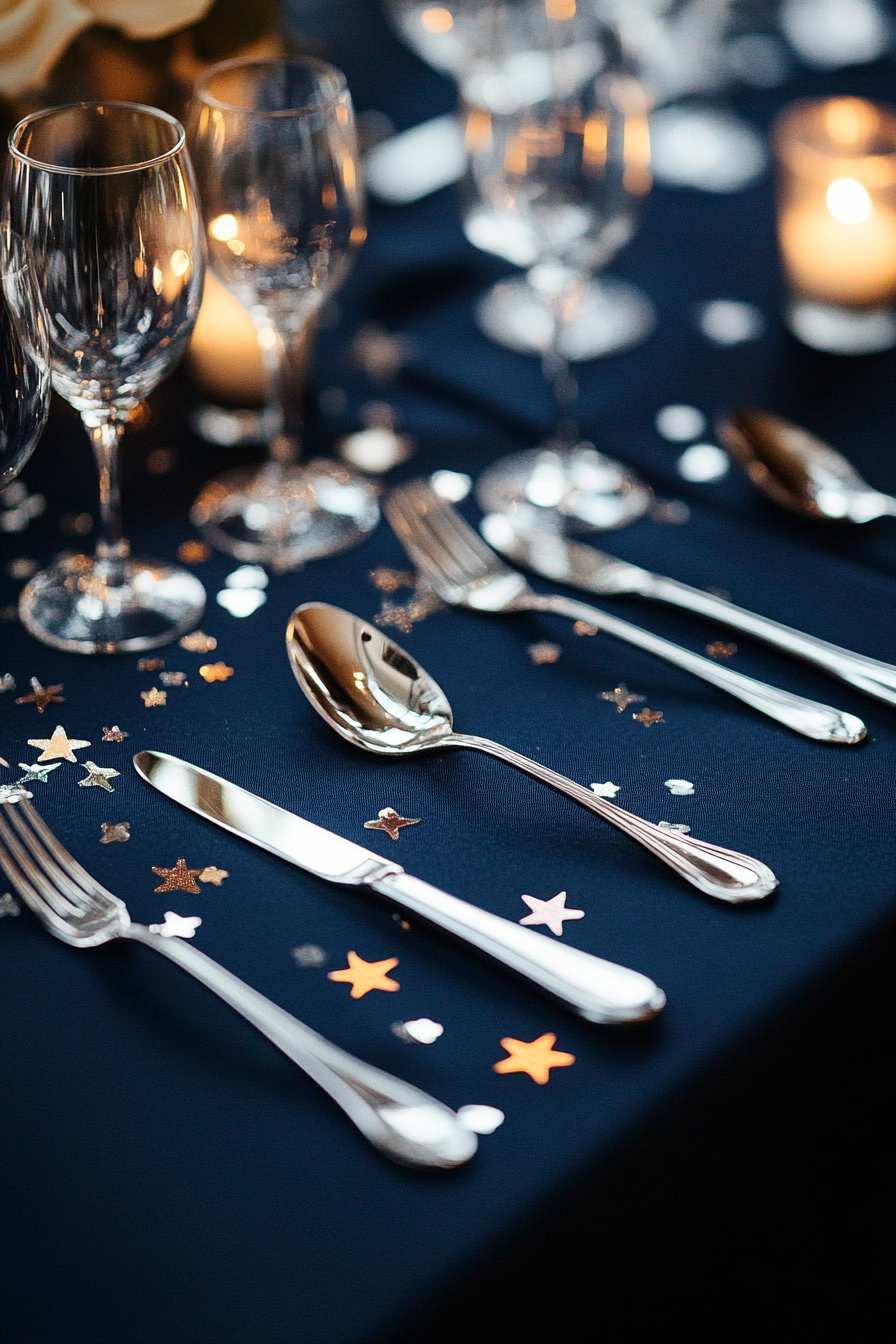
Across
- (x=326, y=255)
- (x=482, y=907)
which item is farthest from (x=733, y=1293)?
(x=326, y=255)

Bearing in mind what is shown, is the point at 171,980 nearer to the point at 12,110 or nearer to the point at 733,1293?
the point at 733,1293

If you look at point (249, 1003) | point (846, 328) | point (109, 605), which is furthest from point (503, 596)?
point (846, 328)

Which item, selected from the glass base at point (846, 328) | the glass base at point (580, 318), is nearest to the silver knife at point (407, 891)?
the glass base at point (580, 318)

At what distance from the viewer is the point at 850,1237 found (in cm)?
62

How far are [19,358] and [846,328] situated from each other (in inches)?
26.1

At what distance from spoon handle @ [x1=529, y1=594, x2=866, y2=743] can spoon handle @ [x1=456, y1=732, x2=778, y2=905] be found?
0.10 meters

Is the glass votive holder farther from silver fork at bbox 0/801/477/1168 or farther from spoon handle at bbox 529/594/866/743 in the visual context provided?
silver fork at bbox 0/801/477/1168

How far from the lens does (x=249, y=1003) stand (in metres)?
0.50

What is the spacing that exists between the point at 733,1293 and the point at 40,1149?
30 cm

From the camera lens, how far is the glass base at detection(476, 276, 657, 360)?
103cm

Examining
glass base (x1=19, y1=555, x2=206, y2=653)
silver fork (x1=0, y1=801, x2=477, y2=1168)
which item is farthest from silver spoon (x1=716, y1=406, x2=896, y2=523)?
silver fork (x1=0, y1=801, x2=477, y2=1168)

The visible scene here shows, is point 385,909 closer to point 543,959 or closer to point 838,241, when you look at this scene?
point 543,959

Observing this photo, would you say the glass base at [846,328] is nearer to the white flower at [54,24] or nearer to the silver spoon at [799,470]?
the silver spoon at [799,470]

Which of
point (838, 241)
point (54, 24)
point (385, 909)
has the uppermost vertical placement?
point (54, 24)
